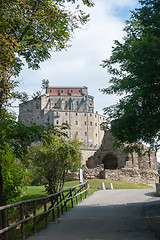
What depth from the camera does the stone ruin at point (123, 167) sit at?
120ft

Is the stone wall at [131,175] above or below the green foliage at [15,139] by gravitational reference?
below

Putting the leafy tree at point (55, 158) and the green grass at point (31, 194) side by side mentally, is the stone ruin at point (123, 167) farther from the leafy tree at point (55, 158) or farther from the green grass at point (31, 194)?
the leafy tree at point (55, 158)

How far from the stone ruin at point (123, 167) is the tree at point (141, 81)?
21422 mm

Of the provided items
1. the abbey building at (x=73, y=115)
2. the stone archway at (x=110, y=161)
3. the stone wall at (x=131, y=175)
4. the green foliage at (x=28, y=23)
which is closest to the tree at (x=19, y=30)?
the green foliage at (x=28, y=23)

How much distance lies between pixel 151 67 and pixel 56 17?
320cm

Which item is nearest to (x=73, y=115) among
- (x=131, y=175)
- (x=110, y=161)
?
(x=110, y=161)

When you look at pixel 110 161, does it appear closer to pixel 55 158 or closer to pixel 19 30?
pixel 55 158

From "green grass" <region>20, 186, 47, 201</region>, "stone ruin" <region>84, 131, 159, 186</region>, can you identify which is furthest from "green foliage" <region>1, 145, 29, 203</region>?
"stone ruin" <region>84, 131, 159, 186</region>

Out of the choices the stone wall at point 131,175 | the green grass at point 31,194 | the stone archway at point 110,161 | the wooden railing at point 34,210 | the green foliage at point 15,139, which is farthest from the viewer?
the stone archway at point 110,161

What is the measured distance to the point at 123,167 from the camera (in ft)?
127

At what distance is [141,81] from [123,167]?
102 ft

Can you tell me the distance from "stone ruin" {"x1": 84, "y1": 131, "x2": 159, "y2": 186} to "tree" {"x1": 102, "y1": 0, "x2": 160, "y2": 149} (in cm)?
2142

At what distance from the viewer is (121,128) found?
13406mm

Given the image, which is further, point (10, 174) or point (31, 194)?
point (31, 194)
